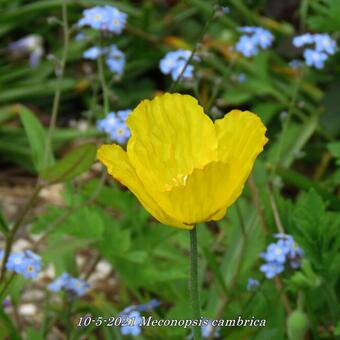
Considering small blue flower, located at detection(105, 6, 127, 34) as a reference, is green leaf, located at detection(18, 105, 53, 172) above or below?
below

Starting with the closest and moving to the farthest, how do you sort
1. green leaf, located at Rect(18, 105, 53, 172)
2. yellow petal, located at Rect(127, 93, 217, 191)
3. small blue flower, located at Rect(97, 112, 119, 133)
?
yellow petal, located at Rect(127, 93, 217, 191) → small blue flower, located at Rect(97, 112, 119, 133) → green leaf, located at Rect(18, 105, 53, 172)

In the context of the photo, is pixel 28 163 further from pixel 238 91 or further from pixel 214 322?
pixel 214 322

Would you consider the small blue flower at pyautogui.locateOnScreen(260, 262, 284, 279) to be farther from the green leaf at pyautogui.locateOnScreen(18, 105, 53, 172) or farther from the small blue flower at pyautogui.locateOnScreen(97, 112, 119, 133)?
the green leaf at pyautogui.locateOnScreen(18, 105, 53, 172)

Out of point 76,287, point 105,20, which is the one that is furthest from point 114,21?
point 76,287

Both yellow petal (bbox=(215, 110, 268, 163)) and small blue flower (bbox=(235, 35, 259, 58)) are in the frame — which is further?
small blue flower (bbox=(235, 35, 259, 58))

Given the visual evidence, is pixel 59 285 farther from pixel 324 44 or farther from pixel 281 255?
pixel 324 44

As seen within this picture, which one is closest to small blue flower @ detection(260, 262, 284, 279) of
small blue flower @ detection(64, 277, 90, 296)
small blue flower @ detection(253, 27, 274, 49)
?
small blue flower @ detection(64, 277, 90, 296)

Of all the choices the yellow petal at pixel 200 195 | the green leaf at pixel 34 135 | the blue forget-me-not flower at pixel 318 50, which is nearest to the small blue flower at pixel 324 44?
the blue forget-me-not flower at pixel 318 50
